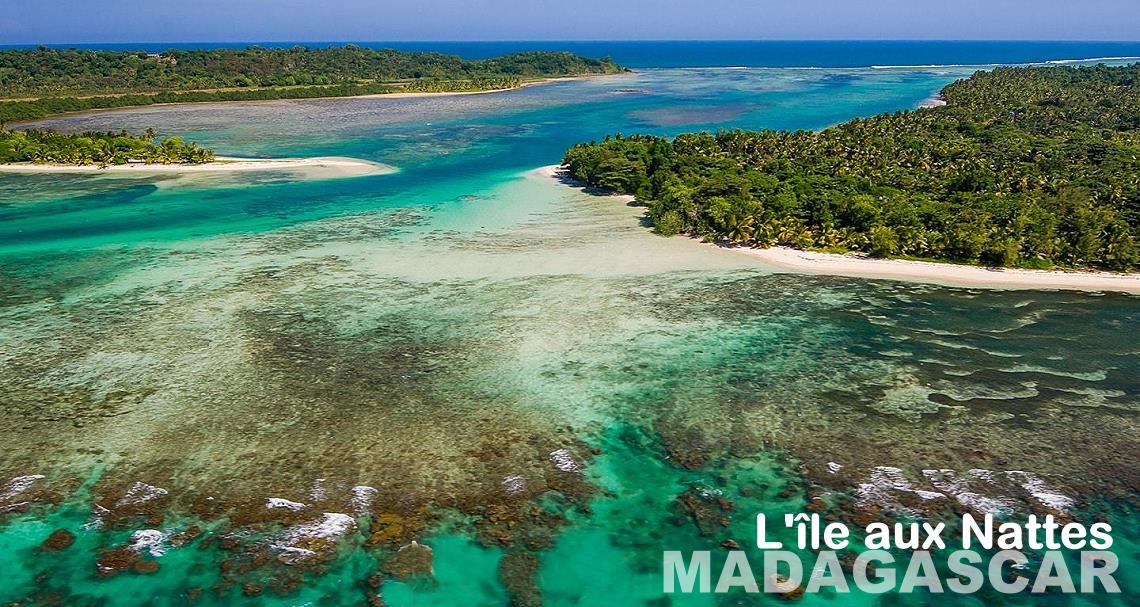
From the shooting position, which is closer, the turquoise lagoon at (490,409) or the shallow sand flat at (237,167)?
the turquoise lagoon at (490,409)

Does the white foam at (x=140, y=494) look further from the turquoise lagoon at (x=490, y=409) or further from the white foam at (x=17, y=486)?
the white foam at (x=17, y=486)

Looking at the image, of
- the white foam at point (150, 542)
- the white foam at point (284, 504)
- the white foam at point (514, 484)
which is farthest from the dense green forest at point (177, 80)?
the white foam at point (514, 484)

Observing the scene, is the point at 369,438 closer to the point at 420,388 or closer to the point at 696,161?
the point at 420,388

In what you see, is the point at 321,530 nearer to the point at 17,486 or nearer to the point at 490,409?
the point at 490,409

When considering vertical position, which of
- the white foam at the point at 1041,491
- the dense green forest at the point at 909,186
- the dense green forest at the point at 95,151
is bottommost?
the white foam at the point at 1041,491

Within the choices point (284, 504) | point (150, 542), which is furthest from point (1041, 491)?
point (150, 542)

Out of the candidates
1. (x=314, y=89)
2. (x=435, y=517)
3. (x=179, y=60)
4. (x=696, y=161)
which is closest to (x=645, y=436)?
(x=435, y=517)
